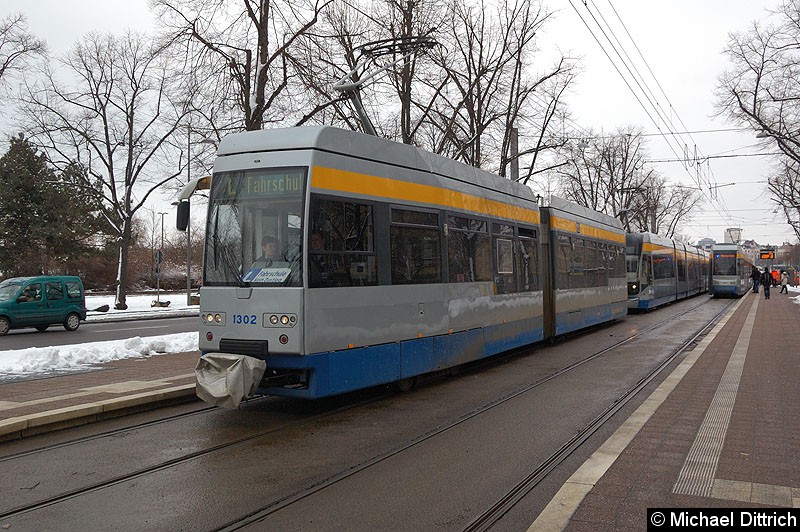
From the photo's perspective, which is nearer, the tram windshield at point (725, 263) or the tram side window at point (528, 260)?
the tram side window at point (528, 260)

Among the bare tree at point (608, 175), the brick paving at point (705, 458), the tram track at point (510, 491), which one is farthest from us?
the bare tree at point (608, 175)

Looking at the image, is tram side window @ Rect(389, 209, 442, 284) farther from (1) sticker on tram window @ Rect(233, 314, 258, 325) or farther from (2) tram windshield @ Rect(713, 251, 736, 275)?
(2) tram windshield @ Rect(713, 251, 736, 275)

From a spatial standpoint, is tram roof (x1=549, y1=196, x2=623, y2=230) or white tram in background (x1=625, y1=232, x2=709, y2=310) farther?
white tram in background (x1=625, y1=232, x2=709, y2=310)

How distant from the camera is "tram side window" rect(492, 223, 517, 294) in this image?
40.2 feet

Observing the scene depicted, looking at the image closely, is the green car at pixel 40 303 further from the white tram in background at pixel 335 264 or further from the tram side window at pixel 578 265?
the tram side window at pixel 578 265

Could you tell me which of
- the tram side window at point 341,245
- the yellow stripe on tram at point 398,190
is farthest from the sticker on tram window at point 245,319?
the yellow stripe on tram at point 398,190

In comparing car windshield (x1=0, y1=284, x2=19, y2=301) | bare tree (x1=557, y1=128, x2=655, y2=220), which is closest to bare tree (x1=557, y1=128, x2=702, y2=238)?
bare tree (x1=557, y1=128, x2=655, y2=220)

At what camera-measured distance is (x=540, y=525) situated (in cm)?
456

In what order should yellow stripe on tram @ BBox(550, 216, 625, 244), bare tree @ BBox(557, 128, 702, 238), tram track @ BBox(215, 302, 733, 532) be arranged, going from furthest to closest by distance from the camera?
bare tree @ BBox(557, 128, 702, 238), yellow stripe on tram @ BBox(550, 216, 625, 244), tram track @ BBox(215, 302, 733, 532)

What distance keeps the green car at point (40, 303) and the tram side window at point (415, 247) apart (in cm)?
1871

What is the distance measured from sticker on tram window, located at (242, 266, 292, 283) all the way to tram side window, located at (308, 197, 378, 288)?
0.33m

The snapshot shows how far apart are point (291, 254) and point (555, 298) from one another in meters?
9.25

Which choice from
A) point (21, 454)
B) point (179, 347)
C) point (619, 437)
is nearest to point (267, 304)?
point (21, 454)

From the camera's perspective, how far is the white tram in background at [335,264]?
25.3 feet
